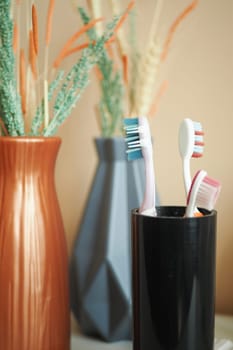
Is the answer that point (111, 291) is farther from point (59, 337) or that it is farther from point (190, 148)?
point (190, 148)

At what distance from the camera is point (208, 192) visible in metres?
0.49

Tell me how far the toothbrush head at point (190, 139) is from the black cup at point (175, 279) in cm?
7

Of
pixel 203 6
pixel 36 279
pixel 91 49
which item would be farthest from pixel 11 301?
pixel 203 6

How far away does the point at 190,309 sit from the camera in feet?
1.56

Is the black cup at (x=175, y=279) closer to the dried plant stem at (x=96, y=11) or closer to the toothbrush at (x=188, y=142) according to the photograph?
the toothbrush at (x=188, y=142)

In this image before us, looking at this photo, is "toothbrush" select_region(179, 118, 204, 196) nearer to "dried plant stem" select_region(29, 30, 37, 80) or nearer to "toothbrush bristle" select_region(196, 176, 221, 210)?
"toothbrush bristle" select_region(196, 176, 221, 210)

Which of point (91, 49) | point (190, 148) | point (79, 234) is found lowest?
point (79, 234)

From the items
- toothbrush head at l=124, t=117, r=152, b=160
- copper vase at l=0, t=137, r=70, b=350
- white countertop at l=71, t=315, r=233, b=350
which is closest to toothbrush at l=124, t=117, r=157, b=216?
toothbrush head at l=124, t=117, r=152, b=160

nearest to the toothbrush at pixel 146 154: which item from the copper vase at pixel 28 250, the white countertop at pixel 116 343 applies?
the copper vase at pixel 28 250

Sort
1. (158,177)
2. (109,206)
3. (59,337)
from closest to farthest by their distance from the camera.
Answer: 1. (59,337)
2. (109,206)
3. (158,177)

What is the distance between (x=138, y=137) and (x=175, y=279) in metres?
0.15

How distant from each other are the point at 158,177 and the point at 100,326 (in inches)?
9.7

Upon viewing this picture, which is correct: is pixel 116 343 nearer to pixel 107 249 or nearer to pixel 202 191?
pixel 107 249

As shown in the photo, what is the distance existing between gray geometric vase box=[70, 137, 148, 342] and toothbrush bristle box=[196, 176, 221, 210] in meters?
0.19
